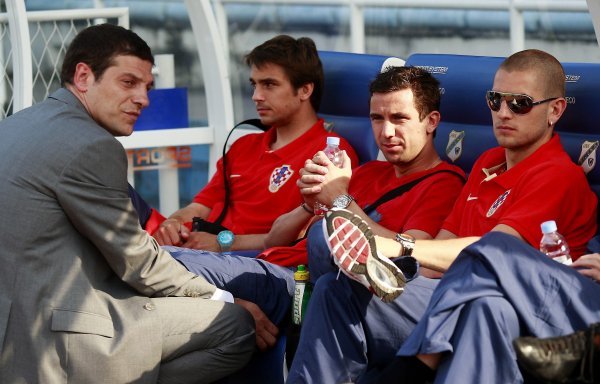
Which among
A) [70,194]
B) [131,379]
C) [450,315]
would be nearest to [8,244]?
[70,194]

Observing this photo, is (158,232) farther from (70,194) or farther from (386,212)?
(70,194)

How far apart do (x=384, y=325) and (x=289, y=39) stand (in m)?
2.03

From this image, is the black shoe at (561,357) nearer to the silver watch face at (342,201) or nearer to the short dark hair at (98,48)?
the silver watch face at (342,201)

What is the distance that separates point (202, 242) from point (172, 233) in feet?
0.50

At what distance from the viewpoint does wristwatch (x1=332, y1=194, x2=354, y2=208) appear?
446cm

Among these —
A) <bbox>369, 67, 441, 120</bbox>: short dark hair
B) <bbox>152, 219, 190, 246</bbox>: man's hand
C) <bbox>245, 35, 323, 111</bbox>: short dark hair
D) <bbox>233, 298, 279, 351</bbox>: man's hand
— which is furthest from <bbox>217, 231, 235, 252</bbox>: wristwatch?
<bbox>369, 67, 441, 120</bbox>: short dark hair

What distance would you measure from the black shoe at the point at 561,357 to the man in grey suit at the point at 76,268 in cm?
136

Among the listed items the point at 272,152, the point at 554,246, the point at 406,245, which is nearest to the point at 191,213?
the point at 272,152

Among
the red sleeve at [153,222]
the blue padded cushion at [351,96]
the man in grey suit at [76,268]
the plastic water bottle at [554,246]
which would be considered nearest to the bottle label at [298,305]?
the man in grey suit at [76,268]

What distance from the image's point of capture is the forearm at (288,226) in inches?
189

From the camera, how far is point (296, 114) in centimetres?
543

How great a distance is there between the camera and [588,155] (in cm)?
436

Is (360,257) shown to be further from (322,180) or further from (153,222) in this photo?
(153,222)

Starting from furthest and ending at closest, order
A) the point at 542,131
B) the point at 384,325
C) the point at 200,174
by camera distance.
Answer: the point at 200,174
the point at 542,131
the point at 384,325
